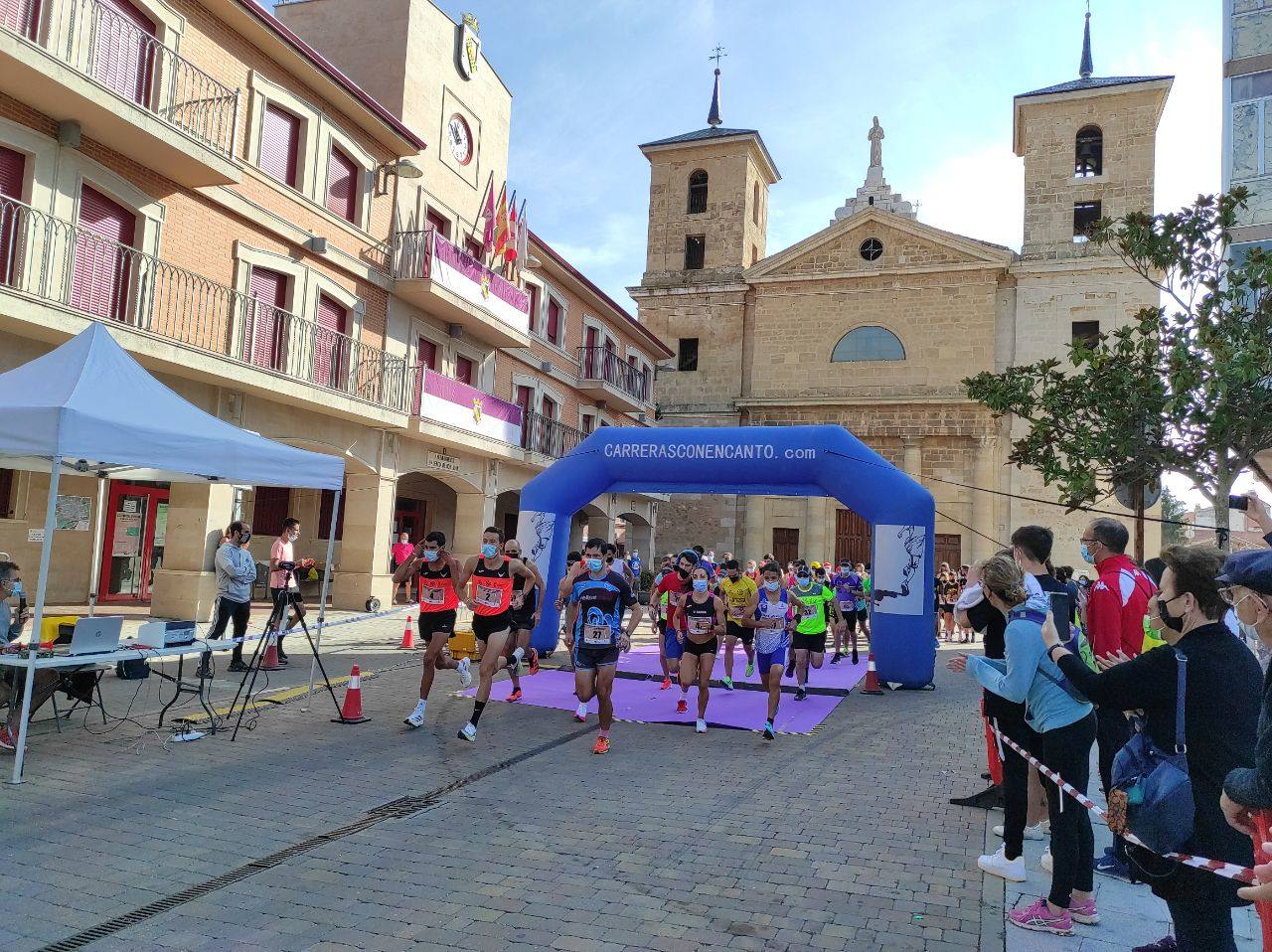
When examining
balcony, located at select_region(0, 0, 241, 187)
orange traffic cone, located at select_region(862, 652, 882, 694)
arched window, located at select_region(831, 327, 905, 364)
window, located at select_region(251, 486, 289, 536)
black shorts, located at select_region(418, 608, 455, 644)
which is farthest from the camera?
arched window, located at select_region(831, 327, 905, 364)

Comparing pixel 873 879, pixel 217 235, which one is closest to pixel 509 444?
pixel 217 235

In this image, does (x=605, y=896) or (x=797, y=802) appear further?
(x=797, y=802)

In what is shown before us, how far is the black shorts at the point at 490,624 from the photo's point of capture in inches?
331

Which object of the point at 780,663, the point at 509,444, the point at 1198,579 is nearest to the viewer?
the point at 1198,579

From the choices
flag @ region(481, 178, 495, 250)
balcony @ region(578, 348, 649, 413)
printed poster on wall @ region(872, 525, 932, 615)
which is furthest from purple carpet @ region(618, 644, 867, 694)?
balcony @ region(578, 348, 649, 413)

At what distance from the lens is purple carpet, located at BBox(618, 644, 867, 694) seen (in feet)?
40.5

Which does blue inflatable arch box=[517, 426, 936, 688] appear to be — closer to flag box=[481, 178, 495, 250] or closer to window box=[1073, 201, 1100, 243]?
flag box=[481, 178, 495, 250]

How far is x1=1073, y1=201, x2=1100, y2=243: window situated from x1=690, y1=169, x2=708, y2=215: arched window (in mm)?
13806

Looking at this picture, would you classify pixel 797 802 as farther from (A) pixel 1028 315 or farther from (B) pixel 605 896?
(A) pixel 1028 315

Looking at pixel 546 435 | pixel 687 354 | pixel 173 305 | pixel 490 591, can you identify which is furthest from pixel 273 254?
pixel 687 354

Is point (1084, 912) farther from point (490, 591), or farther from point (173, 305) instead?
point (173, 305)

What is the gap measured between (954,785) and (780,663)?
216 centimetres

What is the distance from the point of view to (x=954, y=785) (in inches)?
279

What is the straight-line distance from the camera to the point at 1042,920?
424cm
